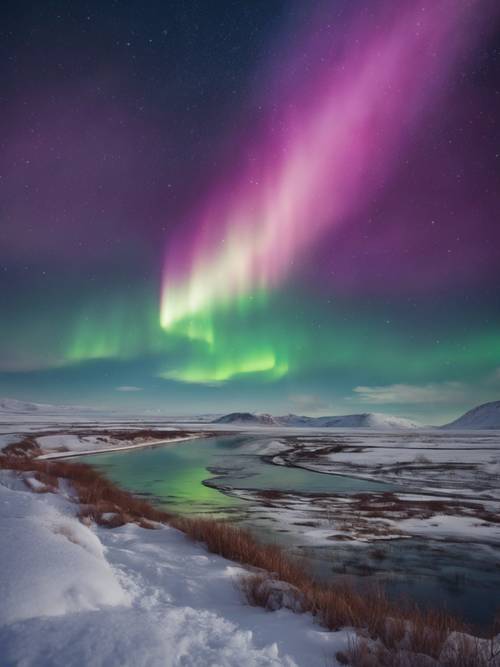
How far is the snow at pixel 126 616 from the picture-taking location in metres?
4.12

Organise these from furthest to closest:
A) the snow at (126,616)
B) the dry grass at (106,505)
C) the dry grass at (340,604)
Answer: the dry grass at (106,505) → the dry grass at (340,604) → the snow at (126,616)

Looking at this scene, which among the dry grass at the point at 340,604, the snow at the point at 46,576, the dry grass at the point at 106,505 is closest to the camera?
the snow at the point at 46,576

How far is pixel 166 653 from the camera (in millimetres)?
4281

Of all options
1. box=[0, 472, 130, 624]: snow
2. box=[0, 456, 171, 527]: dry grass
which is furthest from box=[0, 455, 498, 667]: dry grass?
box=[0, 472, 130, 624]: snow

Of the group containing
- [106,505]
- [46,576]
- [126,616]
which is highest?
[46,576]

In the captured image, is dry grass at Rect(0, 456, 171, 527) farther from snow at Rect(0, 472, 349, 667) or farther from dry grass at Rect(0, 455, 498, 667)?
snow at Rect(0, 472, 349, 667)

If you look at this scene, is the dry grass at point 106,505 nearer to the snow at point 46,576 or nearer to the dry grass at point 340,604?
the dry grass at point 340,604

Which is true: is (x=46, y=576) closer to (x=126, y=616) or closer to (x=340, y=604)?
(x=126, y=616)

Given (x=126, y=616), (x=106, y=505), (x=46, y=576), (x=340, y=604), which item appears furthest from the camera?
(x=106, y=505)

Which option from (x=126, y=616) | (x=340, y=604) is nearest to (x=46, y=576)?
(x=126, y=616)

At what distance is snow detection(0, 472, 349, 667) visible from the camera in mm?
4125

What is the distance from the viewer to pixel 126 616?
4926 mm

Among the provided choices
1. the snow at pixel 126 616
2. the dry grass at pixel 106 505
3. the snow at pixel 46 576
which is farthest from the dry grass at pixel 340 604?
the snow at pixel 46 576

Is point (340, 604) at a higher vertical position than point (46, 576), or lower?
lower
